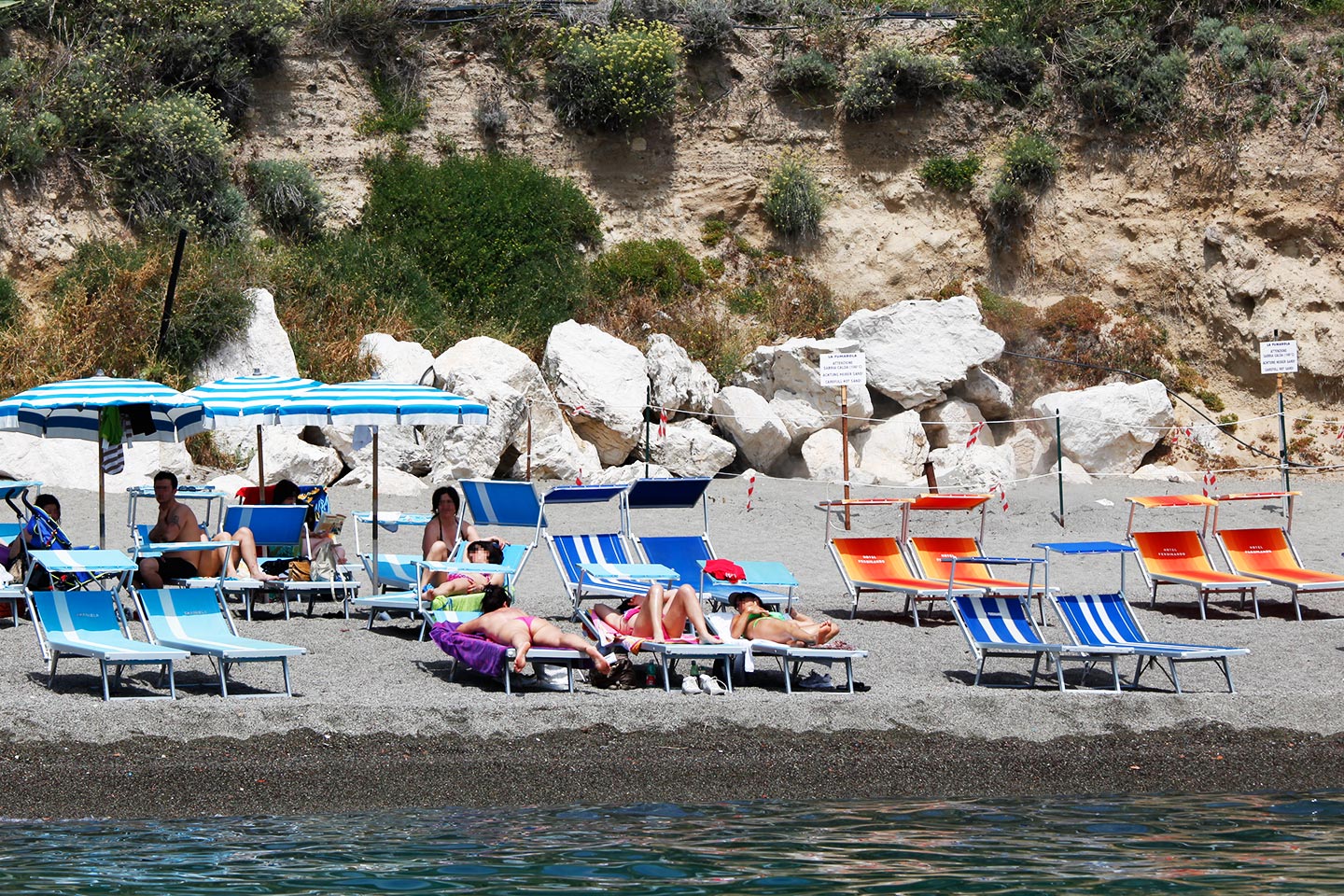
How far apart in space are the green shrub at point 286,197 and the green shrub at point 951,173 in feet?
34.4

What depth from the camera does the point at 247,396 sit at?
11.0 m

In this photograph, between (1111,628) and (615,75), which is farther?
(615,75)

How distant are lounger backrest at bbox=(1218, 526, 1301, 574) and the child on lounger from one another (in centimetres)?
515

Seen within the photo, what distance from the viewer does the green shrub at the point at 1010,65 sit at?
25312mm

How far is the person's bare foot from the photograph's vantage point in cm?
825

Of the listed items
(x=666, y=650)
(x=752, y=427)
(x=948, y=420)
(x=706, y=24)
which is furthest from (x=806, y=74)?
(x=666, y=650)

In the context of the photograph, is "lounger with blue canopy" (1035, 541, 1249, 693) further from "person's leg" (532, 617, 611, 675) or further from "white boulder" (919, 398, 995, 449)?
"white boulder" (919, 398, 995, 449)

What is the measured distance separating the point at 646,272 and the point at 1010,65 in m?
7.87

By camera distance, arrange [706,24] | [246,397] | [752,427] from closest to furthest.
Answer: [246,397] → [752,427] → [706,24]

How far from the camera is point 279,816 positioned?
6402 millimetres

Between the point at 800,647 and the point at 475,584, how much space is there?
2.21m

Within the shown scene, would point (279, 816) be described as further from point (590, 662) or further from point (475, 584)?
point (475, 584)

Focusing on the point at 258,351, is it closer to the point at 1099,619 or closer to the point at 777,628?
the point at 777,628

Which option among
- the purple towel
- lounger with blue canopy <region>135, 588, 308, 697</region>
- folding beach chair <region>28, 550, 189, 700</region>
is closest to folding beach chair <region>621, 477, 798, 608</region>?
the purple towel
